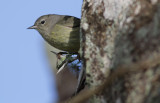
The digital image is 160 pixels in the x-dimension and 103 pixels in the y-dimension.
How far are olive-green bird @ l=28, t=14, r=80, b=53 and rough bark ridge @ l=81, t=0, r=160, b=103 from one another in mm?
1144

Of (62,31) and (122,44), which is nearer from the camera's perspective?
(122,44)

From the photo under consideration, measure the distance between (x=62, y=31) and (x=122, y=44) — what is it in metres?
2.32

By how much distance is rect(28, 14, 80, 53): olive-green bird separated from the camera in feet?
14.4

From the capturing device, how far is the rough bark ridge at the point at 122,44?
2195 mm

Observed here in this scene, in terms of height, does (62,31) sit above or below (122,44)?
below

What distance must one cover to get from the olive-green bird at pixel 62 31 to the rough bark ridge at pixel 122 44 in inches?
45.0

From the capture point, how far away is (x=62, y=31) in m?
4.63

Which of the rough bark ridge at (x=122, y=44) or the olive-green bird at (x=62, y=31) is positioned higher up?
the rough bark ridge at (x=122, y=44)

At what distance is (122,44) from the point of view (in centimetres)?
241

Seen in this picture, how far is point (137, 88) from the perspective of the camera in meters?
2.22

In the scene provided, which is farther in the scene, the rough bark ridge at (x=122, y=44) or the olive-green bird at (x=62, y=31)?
the olive-green bird at (x=62, y=31)

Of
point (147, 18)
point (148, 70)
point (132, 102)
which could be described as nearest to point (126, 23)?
point (147, 18)

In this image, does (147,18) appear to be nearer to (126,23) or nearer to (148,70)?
(126,23)

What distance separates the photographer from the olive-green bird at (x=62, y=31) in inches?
172
